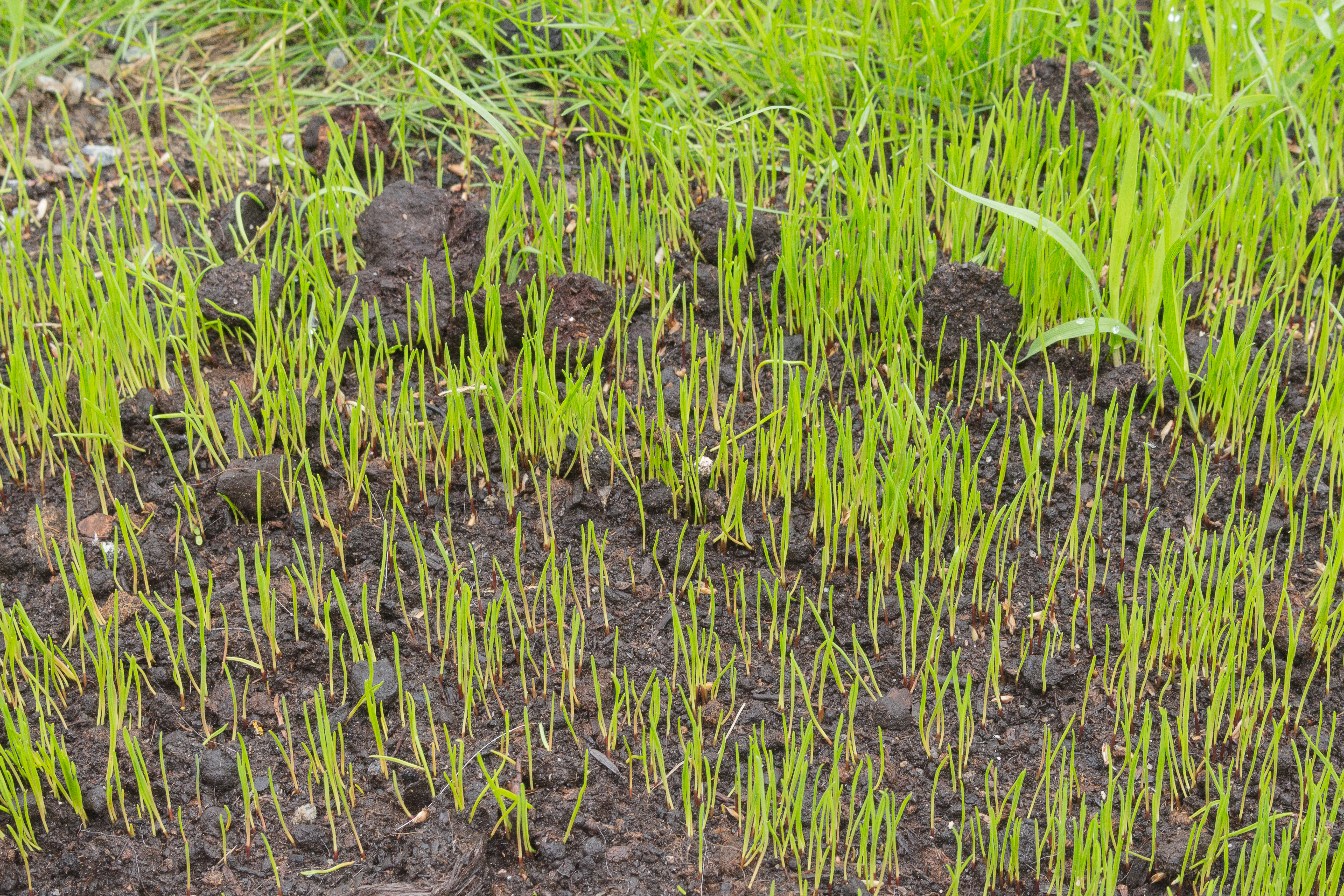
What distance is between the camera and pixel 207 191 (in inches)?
126

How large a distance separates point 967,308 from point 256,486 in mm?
1505

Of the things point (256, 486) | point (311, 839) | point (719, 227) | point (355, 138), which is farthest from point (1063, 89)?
point (311, 839)

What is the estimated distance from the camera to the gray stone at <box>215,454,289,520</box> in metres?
2.38

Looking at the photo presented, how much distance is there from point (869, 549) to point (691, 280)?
856mm

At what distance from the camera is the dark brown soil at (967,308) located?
2.63 m

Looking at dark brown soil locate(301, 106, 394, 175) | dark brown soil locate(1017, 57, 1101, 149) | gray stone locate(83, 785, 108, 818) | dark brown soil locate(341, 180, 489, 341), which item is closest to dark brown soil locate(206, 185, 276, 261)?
dark brown soil locate(301, 106, 394, 175)

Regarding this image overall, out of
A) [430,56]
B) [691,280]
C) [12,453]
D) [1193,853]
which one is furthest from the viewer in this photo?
[430,56]

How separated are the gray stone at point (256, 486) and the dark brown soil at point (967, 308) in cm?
138

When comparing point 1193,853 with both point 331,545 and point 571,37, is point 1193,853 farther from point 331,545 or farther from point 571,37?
point 571,37

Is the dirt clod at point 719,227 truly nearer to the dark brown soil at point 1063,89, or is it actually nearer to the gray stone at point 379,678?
the dark brown soil at point 1063,89

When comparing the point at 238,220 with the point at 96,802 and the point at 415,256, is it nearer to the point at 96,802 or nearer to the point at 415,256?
the point at 415,256

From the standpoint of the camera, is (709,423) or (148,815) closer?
(148,815)

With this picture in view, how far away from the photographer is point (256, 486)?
7.78ft

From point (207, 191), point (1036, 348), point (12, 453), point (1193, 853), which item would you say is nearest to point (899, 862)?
point (1193, 853)
